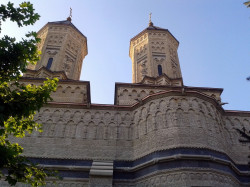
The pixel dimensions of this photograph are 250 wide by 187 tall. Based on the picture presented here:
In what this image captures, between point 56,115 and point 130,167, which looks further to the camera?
point 56,115

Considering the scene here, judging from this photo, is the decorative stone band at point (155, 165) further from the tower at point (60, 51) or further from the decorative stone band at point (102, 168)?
the tower at point (60, 51)

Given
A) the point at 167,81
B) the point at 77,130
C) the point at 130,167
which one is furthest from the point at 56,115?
the point at 167,81

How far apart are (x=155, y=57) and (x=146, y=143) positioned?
34.5 ft

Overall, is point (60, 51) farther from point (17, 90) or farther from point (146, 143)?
point (17, 90)

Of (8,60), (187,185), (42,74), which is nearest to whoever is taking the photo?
(8,60)

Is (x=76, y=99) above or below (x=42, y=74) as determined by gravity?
below

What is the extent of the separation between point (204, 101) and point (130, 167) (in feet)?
17.6

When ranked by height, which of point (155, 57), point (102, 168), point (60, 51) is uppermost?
point (155, 57)

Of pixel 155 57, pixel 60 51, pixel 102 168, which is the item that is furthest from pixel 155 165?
pixel 60 51

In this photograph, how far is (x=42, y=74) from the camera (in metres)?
17.9

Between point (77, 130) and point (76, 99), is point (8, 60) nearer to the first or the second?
point (77, 130)

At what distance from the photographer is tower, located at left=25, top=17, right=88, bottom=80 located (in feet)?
60.7

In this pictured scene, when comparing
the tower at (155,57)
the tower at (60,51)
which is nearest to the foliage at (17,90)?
the tower at (60,51)

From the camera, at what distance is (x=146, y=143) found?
11719 mm
